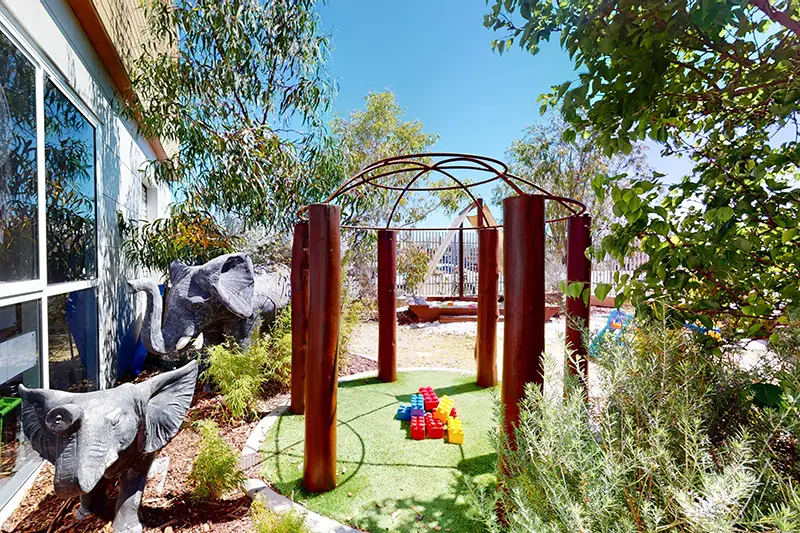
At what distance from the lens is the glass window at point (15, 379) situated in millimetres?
2357

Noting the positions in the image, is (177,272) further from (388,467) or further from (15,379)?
(388,467)

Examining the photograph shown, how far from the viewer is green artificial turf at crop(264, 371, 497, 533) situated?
2.32m

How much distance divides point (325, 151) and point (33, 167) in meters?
4.54

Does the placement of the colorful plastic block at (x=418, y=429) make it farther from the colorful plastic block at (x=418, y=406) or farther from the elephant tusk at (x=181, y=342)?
the elephant tusk at (x=181, y=342)

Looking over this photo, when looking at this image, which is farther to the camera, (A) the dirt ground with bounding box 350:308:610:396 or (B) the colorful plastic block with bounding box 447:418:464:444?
(A) the dirt ground with bounding box 350:308:610:396

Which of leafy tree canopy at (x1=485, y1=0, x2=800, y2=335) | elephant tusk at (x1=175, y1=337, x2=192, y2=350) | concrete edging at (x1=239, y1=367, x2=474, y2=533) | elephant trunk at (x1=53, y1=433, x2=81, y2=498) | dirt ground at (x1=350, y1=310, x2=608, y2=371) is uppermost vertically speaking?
leafy tree canopy at (x1=485, y1=0, x2=800, y2=335)

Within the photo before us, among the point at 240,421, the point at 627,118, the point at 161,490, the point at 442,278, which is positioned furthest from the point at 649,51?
the point at 442,278

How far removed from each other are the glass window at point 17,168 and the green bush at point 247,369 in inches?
69.1

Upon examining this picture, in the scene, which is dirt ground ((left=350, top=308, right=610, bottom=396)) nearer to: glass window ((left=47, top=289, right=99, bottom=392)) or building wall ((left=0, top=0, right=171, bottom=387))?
building wall ((left=0, top=0, right=171, bottom=387))

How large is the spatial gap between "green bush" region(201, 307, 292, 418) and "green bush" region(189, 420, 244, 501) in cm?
123

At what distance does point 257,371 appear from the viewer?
4219 mm

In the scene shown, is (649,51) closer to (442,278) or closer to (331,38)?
(331,38)

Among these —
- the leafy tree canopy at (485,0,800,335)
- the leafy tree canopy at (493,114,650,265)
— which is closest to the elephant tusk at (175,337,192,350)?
the leafy tree canopy at (485,0,800,335)

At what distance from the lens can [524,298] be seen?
6.97 feet
